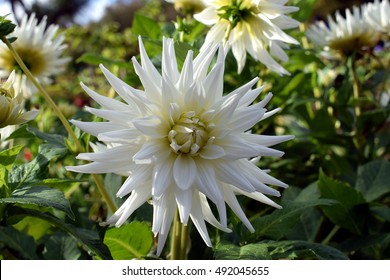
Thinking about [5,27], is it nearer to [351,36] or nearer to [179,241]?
[179,241]

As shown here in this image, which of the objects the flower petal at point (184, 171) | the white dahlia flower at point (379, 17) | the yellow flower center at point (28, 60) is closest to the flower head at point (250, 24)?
the flower petal at point (184, 171)

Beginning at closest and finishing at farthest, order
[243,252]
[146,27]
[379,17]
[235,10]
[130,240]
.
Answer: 1. [243,252]
2. [130,240]
3. [235,10]
4. [146,27]
5. [379,17]

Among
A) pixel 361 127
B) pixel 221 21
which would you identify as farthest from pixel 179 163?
pixel 361 127

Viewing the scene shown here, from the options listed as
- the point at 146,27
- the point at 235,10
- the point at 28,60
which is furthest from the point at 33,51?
the point at 235,10

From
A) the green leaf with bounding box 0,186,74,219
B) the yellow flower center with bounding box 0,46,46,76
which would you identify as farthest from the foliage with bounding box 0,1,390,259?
the yellow flower center with bounding box 0,46,46,76

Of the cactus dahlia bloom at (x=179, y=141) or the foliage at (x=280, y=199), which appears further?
the foliage at (x=280, y=199)

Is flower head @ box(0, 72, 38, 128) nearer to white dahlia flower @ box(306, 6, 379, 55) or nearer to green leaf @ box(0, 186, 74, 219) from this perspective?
green leaf @ box(0, 186, 74, 219)

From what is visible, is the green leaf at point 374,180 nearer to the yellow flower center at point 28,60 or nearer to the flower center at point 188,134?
the flower center at point 188,134
